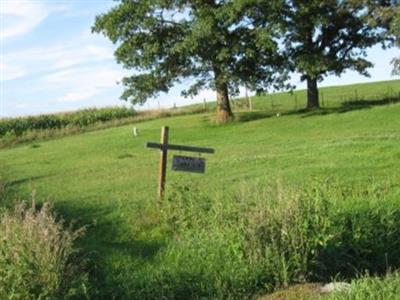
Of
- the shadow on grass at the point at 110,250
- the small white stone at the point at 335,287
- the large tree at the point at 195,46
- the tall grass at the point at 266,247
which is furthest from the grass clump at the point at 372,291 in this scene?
the large tree at the point at 195,46

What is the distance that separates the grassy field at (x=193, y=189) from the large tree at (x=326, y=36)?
7.68 metres

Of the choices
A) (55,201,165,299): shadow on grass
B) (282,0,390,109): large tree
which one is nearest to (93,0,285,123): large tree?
(282,0,390,109): large tree

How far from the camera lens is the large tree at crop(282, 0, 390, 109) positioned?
4244 centimetres

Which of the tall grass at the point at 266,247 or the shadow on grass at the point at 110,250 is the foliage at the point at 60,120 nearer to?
the shadow on grass at the point at 110,250

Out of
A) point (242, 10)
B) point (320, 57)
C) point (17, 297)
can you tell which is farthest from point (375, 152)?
point (320, 57)

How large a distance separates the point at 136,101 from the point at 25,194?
2500 centimetres

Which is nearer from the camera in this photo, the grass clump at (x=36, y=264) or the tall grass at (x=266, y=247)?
the grass clump at (x=36, y=264)

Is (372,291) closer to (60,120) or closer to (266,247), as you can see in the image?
(266,247)

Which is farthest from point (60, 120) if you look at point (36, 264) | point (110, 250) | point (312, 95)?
point (36, 264)

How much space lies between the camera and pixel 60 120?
5662 cm

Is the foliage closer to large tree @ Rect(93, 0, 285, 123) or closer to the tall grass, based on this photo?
large tree @ Rect(93, 0, 285, 123)

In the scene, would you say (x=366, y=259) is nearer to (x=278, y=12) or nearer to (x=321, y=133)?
(x=321, y=133)

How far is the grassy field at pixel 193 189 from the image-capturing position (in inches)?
352

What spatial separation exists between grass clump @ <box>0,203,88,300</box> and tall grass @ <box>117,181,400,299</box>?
0.85 metres
